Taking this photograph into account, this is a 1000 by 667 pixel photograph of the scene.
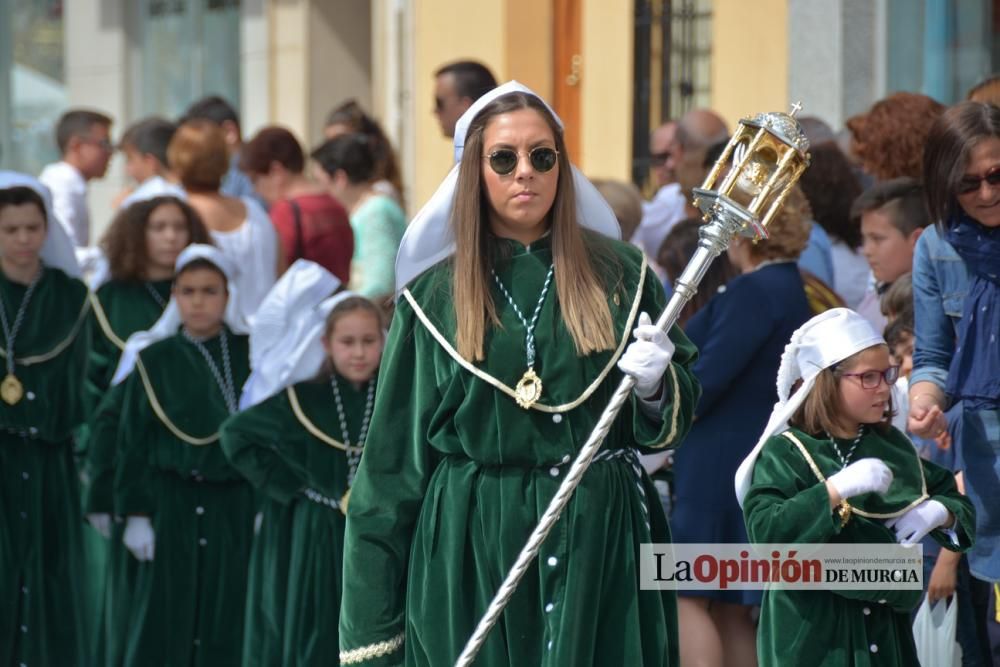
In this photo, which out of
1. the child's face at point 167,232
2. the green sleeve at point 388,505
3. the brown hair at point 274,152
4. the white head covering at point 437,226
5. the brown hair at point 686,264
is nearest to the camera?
the green sleeve at point 388,505

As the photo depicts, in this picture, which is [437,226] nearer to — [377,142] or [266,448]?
[266,448]

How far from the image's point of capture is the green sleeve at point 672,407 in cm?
448

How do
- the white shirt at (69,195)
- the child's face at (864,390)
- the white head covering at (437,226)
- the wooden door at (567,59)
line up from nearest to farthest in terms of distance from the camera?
the white head covering at (437,226) < the child's face at (864,390) < the white shirt at (69,195) < the wooden door at (567,59)

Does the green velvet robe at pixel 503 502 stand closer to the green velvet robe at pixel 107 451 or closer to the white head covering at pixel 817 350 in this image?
the white head covering at pixel 817 350

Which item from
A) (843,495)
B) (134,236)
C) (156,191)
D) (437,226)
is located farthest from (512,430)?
(156,191)

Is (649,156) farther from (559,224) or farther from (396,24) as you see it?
(559,224)

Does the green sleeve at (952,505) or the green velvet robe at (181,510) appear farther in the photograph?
the green velvet robe at (181,510)

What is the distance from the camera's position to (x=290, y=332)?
745 centimetres

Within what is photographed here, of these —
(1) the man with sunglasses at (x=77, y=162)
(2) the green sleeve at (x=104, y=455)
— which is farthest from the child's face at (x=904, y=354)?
(1) the man with sunglasses at (x=77, y=162)

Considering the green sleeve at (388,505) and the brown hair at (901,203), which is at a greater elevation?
the brown hair at (901,203)

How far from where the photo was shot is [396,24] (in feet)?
46.2

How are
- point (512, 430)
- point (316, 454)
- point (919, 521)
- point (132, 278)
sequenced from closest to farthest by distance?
1. point (512, 430)
2. point (919, 521)
3. point (316, 454)
4. point (132, 278)

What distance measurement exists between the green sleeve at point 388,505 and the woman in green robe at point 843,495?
110 centimetres

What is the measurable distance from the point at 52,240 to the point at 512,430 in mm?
4373
